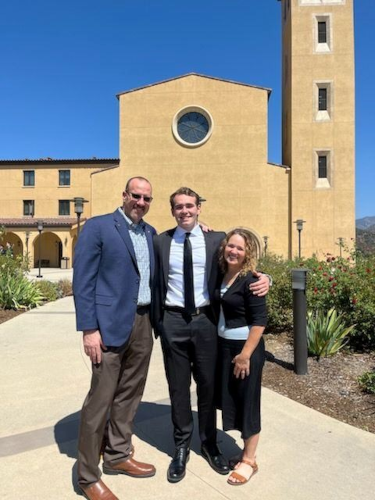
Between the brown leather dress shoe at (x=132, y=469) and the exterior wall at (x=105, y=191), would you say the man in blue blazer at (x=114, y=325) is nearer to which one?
the brown leather dress shoe at (x=132, y=469)

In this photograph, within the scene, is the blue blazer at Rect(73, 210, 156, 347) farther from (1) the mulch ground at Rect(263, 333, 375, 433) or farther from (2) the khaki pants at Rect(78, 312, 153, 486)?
(1) the mulch ground at Rect(263, 333, 375, 433)

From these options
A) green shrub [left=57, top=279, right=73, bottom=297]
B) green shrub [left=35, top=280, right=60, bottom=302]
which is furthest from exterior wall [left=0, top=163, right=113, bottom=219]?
green shrub [left=35, top=280, right=60, bottom=302]

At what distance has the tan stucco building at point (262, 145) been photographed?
93.4 ft

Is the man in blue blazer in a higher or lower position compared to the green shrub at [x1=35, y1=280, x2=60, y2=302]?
higher

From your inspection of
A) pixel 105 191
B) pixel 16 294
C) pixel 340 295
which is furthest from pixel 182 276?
pixel 105 191

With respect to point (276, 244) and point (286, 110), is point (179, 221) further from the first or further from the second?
point (286, 110)

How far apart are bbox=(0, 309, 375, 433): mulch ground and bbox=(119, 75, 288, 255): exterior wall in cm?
2320

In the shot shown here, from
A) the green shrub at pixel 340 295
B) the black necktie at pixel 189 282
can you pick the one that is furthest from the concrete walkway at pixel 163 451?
the green shrub at pixel 340 295

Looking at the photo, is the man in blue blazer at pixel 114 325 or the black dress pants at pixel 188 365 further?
the black dress pants at pixel 188 365

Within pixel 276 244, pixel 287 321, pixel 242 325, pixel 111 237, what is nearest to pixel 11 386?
pixel 111 237

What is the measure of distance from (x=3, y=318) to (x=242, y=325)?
8.05 metres

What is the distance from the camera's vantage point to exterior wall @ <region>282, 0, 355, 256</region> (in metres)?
28.3

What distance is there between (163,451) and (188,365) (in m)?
0.81

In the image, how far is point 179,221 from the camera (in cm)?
307
